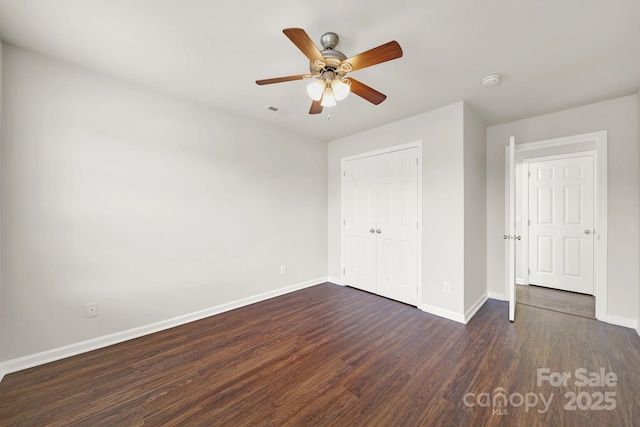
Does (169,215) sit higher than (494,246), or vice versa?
(169,215)

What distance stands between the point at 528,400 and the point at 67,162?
3952 millimetres

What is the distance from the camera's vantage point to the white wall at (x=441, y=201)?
8.93 ft

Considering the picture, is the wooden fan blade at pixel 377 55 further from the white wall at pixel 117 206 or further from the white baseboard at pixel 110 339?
the white baseboard at pixel 110 339

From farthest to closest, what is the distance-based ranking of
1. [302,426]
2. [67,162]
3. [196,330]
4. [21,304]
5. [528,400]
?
[196,330], [67,162], [21,304], [528,400], [302,426]

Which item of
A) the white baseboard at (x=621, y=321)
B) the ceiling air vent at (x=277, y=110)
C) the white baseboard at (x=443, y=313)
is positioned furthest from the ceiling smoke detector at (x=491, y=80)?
the white baseboard at (x=621, y=321)

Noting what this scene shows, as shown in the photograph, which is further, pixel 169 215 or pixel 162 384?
pixel 169 215

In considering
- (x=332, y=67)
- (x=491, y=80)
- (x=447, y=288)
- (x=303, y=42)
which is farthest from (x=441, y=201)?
(x=303, y=42)

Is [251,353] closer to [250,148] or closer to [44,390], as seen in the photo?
[44,390]

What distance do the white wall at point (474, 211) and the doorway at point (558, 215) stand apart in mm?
287

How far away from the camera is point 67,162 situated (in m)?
2.08

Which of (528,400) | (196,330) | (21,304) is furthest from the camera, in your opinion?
(196,330)

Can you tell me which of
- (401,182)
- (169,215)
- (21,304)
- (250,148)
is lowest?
(21,304)

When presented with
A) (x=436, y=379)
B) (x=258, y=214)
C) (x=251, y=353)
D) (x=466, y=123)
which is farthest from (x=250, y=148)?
(x=436, y=379)

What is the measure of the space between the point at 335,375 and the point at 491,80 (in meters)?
2.89
